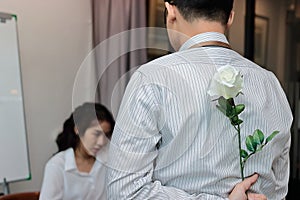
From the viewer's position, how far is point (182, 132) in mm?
841

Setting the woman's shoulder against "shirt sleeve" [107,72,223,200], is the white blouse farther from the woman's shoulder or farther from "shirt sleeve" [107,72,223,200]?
"shirt sleeve" [107,72,223,200]

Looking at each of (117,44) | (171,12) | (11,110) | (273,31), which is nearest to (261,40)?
(273,31)

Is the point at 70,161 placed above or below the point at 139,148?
below

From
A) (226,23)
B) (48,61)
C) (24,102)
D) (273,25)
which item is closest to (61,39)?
(48,61)

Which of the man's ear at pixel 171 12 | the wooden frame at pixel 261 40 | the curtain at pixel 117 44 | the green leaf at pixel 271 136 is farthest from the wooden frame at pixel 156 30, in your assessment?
the green leaf at pixel 271 136

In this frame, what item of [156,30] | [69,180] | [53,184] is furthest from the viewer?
[156,30]

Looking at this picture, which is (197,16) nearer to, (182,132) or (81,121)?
(182,132)

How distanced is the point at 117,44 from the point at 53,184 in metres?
1.19

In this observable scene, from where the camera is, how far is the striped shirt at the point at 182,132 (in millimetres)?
828

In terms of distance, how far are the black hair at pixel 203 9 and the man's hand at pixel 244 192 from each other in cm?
39

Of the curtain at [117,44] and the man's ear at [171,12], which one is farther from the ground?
the man's ear at [171,12]

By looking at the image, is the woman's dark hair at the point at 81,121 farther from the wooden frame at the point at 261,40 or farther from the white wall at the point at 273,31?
the wooden frame at the point at 261,40

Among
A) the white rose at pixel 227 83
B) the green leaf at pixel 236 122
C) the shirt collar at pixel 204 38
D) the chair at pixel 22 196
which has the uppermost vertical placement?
the shirt collar at pixel 204 38

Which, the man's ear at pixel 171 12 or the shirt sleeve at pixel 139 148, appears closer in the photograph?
the shirt sleeve at pixel 139 148
